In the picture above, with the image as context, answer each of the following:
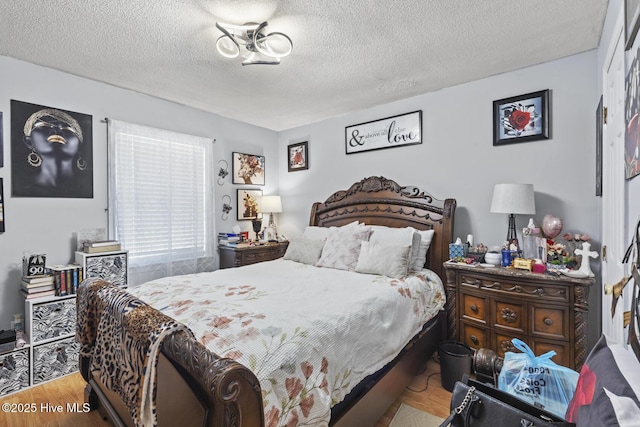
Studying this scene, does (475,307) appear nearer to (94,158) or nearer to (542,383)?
(542,383)

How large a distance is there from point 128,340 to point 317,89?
104 inches

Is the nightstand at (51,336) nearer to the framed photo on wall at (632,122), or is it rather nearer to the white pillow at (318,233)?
the white pillow at (318,233)

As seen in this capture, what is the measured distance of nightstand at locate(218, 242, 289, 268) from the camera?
363 cm

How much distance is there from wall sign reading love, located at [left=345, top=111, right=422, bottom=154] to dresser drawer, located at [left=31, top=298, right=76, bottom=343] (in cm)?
321

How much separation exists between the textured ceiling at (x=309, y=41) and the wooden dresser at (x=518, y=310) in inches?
67.0

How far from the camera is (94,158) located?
294 centimetres

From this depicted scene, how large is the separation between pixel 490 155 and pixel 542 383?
2.22 m

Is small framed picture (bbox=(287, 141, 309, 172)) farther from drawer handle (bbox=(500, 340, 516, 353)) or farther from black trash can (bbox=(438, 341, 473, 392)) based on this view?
drawer handle (bbox=(500, 340, 516, 353))

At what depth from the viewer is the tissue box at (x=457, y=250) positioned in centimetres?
267

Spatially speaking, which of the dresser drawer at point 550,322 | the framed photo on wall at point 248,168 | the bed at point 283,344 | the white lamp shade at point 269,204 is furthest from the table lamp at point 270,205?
the dresser drawer at point 550,322

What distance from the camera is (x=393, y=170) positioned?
3.46m

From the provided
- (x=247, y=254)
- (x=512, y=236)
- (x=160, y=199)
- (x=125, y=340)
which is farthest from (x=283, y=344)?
(x=160, y=199)

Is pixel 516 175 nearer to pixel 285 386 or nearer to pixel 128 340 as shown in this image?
pixel 285 386

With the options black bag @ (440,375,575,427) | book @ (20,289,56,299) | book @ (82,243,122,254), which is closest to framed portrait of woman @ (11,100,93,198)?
book @ (82,243,122,254)
